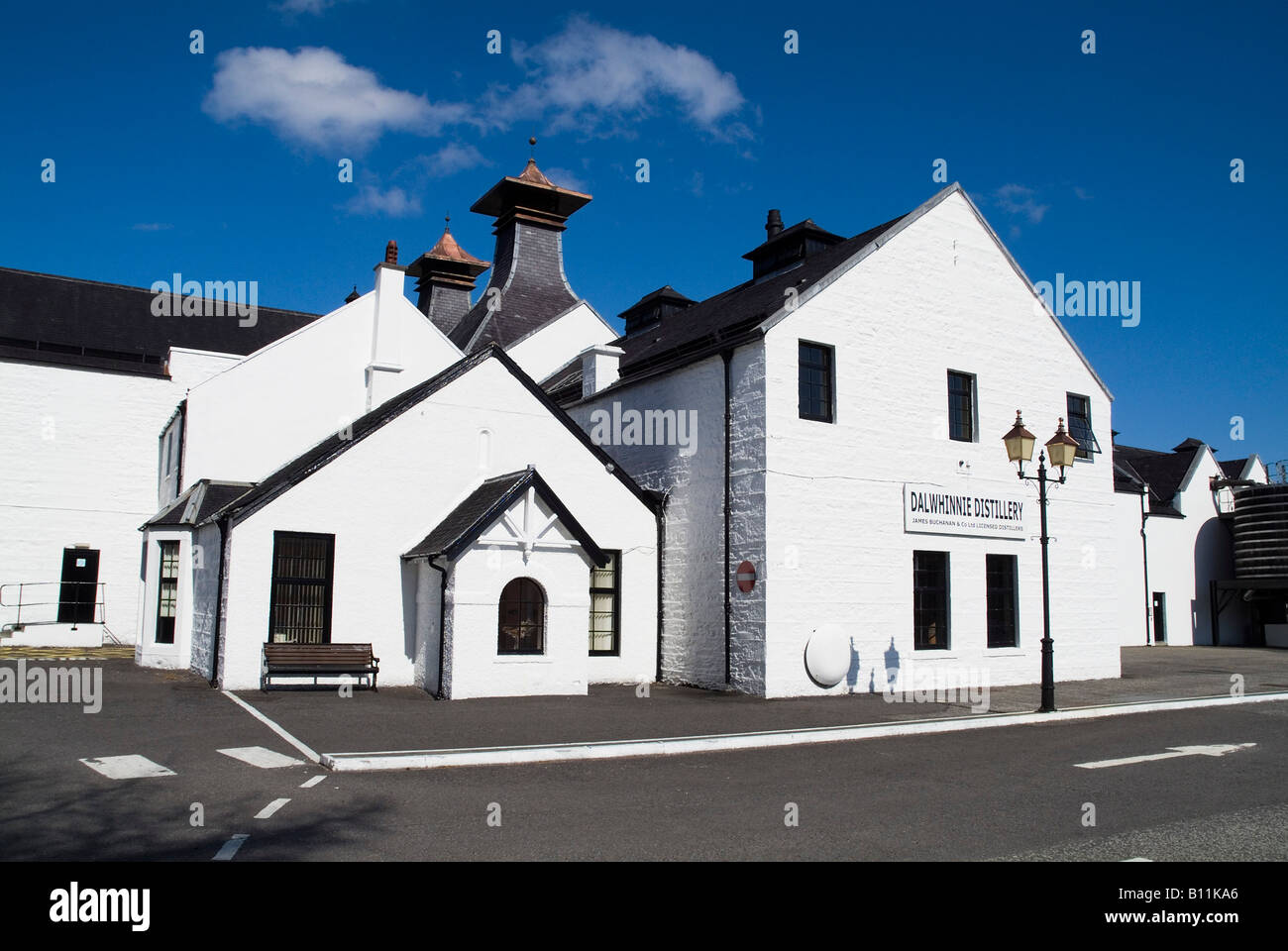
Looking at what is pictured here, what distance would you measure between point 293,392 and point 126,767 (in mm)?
15820

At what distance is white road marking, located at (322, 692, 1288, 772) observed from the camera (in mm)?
10086

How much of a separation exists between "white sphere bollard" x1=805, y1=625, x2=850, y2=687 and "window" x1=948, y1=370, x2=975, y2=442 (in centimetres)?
554

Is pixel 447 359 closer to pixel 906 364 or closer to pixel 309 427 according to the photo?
pixel 309 427

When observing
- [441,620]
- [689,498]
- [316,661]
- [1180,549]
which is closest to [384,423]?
[441,620]

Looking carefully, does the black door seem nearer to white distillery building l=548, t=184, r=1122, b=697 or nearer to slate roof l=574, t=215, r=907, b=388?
slate roof l=574, t=215, r=907, b=388

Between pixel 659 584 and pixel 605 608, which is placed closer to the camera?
pixel 605 608

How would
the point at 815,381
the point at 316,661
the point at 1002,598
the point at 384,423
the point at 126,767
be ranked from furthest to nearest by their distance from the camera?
the point at 1002,598, the point at 815,381, the point at 384,423, the point at 316,661, the point at 126,767

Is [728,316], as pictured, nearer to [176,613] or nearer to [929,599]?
[929,599]

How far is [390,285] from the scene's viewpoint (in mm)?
25312

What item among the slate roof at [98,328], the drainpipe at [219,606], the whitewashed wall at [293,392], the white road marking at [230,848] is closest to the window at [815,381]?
the drainpipe at [219,606]

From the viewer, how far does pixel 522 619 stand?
16.8 m

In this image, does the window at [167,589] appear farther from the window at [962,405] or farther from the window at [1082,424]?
the window at [1082,424]
